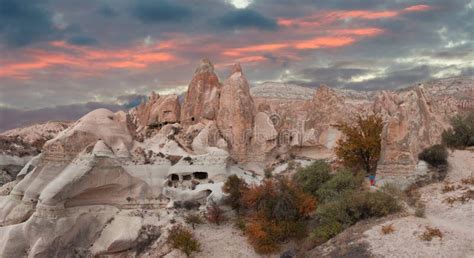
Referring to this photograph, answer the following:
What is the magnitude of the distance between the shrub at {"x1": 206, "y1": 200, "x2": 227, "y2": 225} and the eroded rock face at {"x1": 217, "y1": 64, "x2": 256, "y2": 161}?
8.88 meters

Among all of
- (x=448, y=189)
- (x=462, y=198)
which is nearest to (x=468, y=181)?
(x=448, y=189)

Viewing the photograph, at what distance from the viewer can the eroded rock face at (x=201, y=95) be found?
Answer: 39375mm

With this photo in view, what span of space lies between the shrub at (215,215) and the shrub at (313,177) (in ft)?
15.7

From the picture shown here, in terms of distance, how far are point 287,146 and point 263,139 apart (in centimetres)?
263

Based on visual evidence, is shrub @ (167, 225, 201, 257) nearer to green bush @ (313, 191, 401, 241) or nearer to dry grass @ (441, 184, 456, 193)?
green bush @ (313, 191, 401, 241)

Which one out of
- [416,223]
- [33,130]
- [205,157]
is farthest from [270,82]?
[416,223]

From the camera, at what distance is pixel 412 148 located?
89.3 feet

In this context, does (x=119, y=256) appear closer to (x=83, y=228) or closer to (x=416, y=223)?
(x=83, y=228)

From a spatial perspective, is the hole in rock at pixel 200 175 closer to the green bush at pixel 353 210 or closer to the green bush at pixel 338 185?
the green bush at pixel 338 185

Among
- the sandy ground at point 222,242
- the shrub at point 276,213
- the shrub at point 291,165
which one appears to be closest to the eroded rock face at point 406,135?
the shrub at point 276,213

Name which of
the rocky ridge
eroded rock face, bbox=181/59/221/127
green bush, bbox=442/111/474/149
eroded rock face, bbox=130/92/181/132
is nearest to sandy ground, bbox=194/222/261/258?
the rocky ridge

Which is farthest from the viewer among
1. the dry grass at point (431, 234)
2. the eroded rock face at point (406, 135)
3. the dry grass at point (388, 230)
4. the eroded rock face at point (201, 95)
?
the eroded rock face at point (201, 95)

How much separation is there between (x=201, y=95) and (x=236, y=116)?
4.36 m

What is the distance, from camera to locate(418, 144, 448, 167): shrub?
1078 inches
